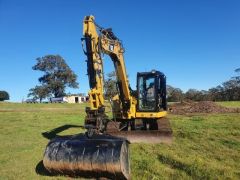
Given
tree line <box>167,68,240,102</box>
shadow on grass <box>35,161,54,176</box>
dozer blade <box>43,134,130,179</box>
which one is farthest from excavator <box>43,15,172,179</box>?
tree line <box>167,68,240,102</box>

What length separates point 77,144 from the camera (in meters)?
8.59

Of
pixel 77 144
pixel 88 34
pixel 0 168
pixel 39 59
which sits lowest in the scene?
pixel 0 168

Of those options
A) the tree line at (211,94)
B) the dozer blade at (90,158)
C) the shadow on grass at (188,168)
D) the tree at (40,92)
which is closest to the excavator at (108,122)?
the dozer blade at (90,158)

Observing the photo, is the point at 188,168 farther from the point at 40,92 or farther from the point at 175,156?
the point at 40,92

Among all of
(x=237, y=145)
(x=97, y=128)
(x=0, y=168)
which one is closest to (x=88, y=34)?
(x=97, y=128)

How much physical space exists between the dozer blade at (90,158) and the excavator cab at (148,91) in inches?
242

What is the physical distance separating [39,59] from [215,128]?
69179 millimetres

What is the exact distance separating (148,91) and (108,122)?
228 centimetres

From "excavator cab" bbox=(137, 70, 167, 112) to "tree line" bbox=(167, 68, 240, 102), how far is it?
46.6 meters

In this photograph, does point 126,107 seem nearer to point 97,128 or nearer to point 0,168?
point 97,128

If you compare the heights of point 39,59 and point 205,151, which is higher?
point 39,59

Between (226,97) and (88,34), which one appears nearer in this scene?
(88,34)

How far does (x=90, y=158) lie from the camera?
8125 millimetres

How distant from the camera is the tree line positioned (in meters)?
62.9
